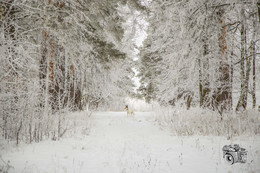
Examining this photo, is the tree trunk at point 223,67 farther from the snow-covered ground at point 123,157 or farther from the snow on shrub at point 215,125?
the snow-covered ground at point 123,157

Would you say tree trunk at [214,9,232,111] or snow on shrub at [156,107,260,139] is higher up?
tree trunk at [214,9,232,111]

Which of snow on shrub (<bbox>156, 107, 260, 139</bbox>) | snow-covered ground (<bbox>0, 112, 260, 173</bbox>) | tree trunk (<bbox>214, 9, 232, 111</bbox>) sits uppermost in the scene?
tree trunk (<bbox>214, 9, 232, 111</bbox>)

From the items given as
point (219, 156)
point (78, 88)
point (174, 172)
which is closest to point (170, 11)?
point (219, 156)

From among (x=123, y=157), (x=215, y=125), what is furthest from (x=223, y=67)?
(x=123, y=157)

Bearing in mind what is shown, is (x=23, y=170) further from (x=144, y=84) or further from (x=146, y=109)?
(x=144, y=84)

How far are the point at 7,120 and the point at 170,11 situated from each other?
5714 mm

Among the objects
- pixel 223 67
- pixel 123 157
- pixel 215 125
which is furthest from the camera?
pixel 223 67

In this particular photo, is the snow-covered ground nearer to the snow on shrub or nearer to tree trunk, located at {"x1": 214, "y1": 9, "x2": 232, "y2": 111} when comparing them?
the snow on shrub

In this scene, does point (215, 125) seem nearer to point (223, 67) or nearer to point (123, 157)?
point (223, 67)

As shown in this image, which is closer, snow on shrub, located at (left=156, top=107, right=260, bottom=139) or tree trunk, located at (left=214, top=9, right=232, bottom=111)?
snow on shrub, located at (left=156, top=107, right=260, bottom=139)

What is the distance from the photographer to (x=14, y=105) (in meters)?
4.19

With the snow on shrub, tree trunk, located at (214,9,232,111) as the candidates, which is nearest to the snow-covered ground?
the snow on shrub

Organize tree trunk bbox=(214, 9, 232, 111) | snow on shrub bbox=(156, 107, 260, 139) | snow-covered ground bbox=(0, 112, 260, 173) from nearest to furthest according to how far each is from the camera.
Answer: snow-covered ground bbox=(0, 112, 260, 173) → snow on shrub bbox=(156, 107, 260, 139) → tree trunk bbox=(214, 9, 232, 111)

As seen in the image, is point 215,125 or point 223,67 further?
point 223,67
